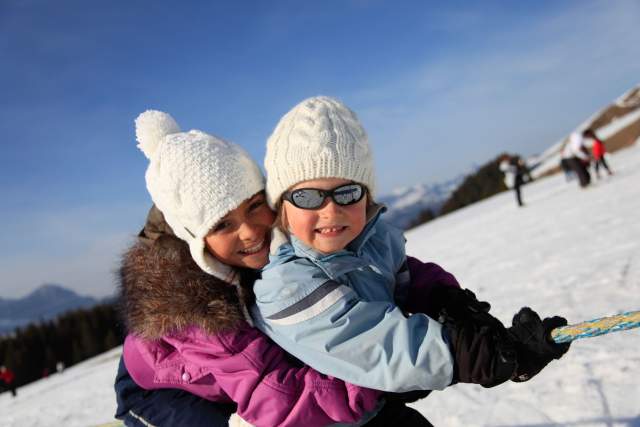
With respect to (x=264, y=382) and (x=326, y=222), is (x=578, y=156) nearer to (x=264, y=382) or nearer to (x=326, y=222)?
(x=326, y=222)

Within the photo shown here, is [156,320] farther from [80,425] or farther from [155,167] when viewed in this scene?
[80,425]

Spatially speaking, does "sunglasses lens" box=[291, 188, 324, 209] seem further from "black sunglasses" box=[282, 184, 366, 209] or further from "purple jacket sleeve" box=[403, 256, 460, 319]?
"purple jacket sleeve" box=[403, 256, 460, 319]

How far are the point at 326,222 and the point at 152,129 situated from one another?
4.13 ft

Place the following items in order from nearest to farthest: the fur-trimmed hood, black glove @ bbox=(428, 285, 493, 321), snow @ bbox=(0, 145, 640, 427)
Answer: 1. black glove @ bbox=(428, 285, 493, 321)
2. the fur-trimmed hood
3. snow @ bbox=(0, 145, 640, 427)

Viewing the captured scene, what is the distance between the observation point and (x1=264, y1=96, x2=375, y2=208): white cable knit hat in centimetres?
191

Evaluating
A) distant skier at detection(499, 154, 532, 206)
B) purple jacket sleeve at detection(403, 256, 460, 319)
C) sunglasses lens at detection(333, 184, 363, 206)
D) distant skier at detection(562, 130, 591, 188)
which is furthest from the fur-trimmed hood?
distant skier at detection(499, 154, 532, 206)

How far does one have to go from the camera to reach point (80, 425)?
709 centimetres

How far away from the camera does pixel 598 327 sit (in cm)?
149

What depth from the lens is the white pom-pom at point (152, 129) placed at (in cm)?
254

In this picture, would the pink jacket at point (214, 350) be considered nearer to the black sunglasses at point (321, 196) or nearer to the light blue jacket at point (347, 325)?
the light blue jacket at point (347, 325)

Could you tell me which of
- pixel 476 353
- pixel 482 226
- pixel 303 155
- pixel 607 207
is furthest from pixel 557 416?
pixel 482 226

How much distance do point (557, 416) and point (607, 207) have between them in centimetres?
866

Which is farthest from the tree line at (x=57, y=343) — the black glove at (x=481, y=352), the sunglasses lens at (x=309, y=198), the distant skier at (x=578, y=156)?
the black glove at (x=481, y=352)

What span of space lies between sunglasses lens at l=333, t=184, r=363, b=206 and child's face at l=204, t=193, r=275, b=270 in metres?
0.51
